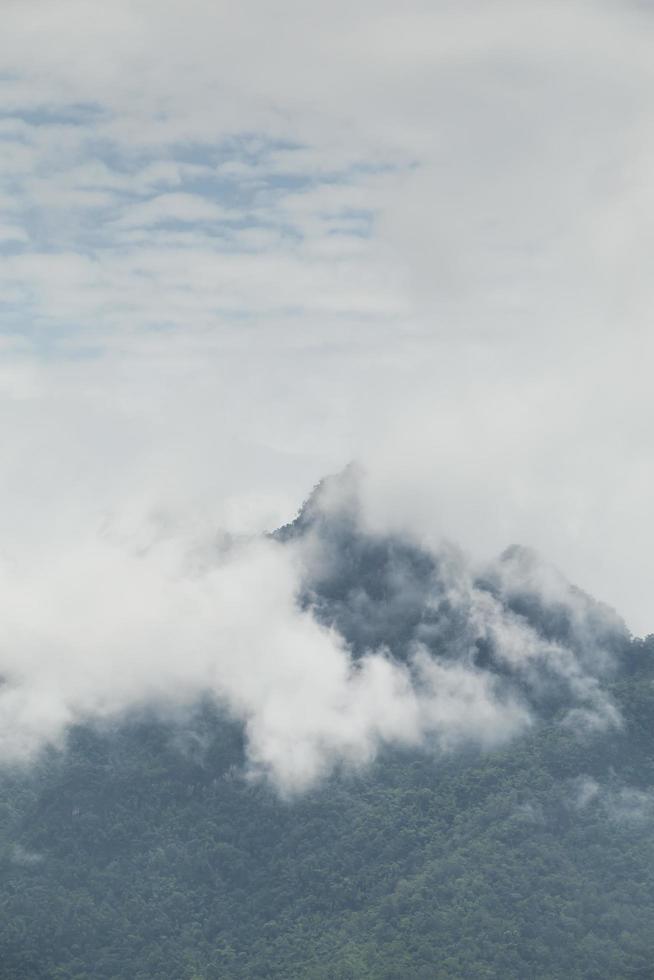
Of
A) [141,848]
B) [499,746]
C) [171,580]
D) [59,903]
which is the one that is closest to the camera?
[59,903]

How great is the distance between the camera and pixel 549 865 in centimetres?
8256

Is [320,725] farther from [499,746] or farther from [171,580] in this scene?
[171,580]

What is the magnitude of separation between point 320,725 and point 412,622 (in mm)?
11149

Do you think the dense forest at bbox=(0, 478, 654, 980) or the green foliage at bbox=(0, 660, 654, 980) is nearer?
the green foliage at bbox=(0, 660, 654, 980)

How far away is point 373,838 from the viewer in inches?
3455

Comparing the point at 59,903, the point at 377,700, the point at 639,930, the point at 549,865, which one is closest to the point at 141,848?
the point at 59,903

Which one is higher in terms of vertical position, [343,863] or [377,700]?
[377,700]

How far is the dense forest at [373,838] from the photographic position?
78.0 meters

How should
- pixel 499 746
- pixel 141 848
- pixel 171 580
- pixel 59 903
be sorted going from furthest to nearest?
pixel 171 580 < pixel 499 746 < pixel 141 848 < pixel 59 903

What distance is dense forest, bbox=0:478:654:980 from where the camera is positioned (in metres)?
78.0

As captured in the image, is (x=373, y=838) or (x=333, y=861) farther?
(x=373, y=838)

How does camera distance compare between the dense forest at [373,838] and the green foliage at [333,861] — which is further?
the dense forest at [373,838]

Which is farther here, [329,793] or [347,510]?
[347,510]

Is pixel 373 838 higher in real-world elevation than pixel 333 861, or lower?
higher
